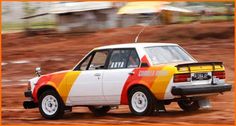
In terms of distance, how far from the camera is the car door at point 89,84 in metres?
13.6

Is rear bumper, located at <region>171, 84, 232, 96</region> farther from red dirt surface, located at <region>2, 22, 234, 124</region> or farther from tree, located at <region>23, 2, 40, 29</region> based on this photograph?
tree, located at <region>23, 2, 40, 29</region>

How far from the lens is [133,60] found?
1319 cm

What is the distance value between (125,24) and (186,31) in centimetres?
390

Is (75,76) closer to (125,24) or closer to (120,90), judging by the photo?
(120,90)

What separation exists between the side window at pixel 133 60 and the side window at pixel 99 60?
0.72 m

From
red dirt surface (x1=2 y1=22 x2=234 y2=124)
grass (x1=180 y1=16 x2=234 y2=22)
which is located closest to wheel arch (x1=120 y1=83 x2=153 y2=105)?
red dirt surface (x1=2 y1=22 x2=234 y2=124)

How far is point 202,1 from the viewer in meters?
29.2

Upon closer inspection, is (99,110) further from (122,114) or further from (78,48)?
(78,48)

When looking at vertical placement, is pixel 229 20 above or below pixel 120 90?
above

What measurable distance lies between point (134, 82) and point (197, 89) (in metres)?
1.23

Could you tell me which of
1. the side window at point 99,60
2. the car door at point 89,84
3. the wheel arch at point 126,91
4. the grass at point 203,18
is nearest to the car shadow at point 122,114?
the wheel arch at point 126,91

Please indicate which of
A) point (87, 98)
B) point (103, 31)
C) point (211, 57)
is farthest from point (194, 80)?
point (103, 31)

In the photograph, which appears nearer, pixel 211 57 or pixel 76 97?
pixel 76 97

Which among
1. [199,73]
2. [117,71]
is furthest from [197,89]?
[117,71]
